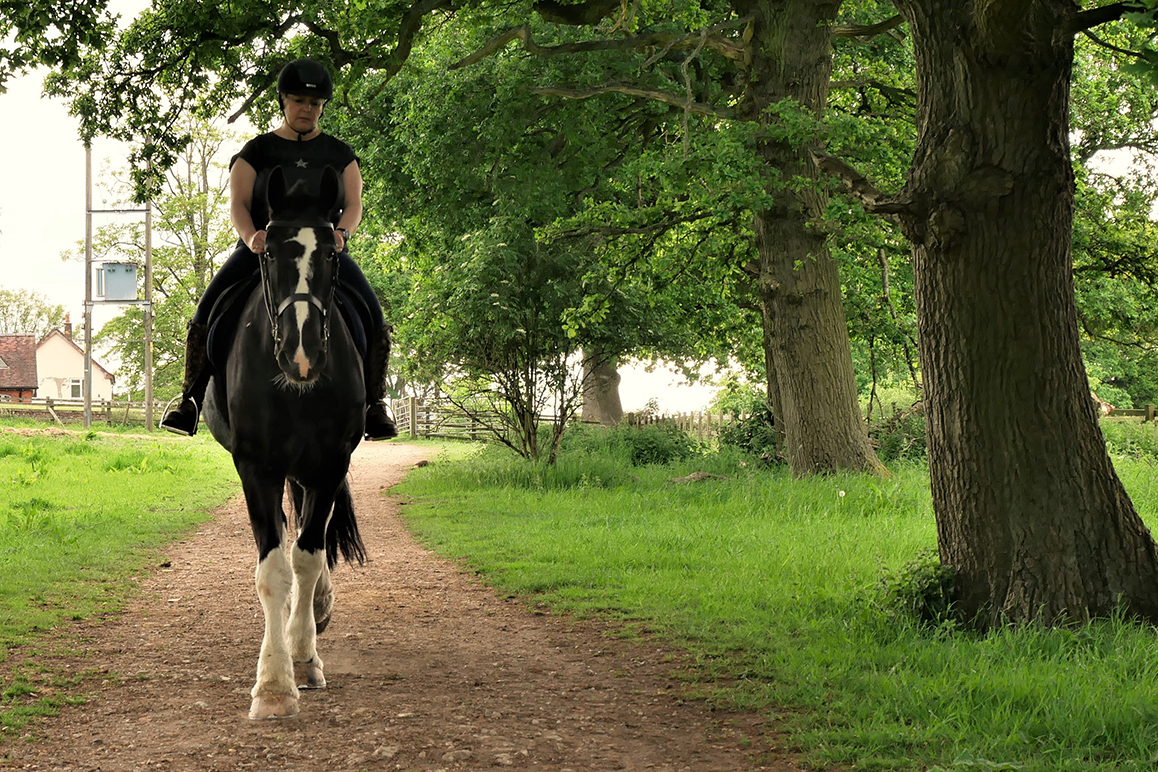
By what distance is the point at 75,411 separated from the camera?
4938 centimetres

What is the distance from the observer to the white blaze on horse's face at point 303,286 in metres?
5.18

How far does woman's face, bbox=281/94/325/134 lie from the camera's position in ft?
19.8

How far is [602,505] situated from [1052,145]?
790 cm

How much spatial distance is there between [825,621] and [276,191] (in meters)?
4.31

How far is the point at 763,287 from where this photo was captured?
14422 millimetres

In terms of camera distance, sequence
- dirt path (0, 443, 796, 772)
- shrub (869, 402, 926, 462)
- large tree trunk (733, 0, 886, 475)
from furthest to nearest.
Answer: shrub (869, 402, 926, 462)
large tree trunk (733, 0, 886, 475)
dirt path (0, 443, 796, 772)

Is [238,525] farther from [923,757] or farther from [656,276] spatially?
[923,757]

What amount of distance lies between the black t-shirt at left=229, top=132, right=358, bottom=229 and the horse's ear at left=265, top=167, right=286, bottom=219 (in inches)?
8.8

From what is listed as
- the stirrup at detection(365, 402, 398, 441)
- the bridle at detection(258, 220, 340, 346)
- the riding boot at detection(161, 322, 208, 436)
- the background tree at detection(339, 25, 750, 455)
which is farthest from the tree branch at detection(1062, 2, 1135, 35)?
the background tree at detection(339, 25, 750, 455)

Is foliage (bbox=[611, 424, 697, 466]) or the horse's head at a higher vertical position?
the horse's head

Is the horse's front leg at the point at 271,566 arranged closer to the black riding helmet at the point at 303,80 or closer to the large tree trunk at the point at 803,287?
the black riding helmet at the point at 303,80

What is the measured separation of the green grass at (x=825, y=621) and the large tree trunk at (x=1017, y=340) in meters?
0.40

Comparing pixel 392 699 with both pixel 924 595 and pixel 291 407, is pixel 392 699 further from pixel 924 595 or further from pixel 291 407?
pixel 924 595

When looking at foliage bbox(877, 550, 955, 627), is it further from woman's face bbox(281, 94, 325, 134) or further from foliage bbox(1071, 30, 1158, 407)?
foliage bbox(1071, 30, 1158, 407)
